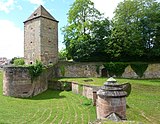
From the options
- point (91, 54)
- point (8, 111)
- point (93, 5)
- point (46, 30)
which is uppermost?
point (93, 5)

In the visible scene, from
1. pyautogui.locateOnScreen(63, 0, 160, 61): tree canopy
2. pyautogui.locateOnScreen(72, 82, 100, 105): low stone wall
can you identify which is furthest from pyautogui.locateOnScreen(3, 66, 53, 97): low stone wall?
pyautogui.locateOnScreen(63, 0, 160, 61): tree canopy

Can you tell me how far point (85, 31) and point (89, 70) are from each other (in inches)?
253

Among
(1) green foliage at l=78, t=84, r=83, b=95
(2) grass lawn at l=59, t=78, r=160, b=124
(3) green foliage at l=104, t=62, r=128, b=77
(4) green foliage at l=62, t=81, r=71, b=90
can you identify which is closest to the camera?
(2) grass lawn at l=59, t=78, r=160, b=124

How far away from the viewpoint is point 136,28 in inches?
1280

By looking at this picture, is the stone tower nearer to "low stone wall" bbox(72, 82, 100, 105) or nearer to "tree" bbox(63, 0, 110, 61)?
"tree" bbox(63, 0, 110, 61)

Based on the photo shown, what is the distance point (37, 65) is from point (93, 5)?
15906 mm

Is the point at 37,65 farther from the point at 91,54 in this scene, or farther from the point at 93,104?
the point at 91,54

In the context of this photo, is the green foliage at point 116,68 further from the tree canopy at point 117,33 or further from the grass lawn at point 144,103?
the grass lawn at point 144,103

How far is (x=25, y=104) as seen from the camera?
18.0m

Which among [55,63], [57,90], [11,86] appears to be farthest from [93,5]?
[11,86]

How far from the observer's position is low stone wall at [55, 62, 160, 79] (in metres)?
31.6

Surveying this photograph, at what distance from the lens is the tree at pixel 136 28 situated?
1275 inches

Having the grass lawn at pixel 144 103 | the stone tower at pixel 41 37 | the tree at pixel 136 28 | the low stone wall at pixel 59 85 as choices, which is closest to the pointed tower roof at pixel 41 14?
the stone tower at pixel 41 37

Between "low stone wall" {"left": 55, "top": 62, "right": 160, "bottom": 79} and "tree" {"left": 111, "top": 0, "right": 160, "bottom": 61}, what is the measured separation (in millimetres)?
2955
